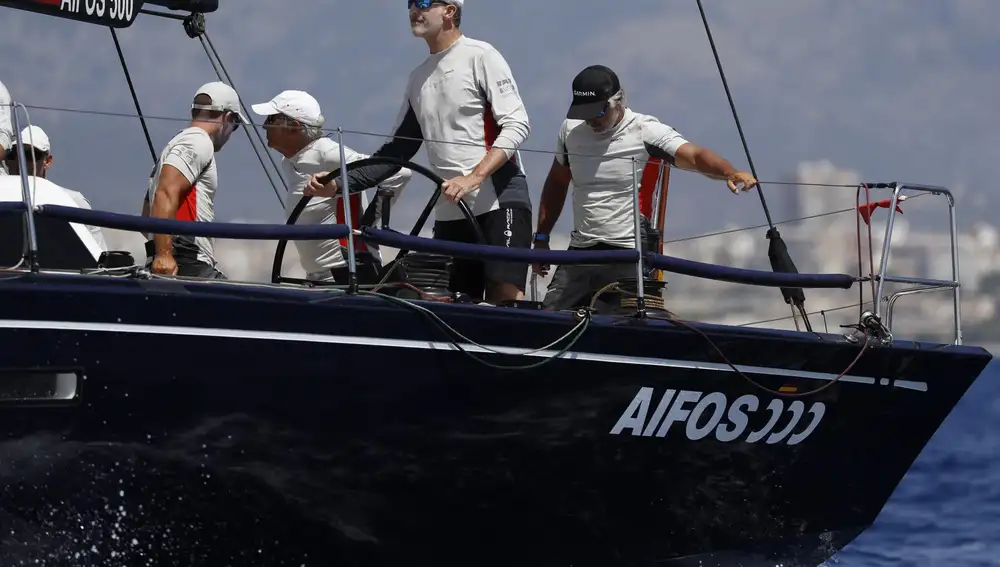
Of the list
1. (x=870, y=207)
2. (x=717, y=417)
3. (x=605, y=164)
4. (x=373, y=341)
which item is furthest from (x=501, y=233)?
(x=870, y=207)

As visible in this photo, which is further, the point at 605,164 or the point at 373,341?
the point at 605,164

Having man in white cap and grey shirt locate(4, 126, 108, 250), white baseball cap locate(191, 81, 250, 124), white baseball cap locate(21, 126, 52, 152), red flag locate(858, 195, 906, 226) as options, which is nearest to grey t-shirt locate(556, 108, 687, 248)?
red flag locate(858, 195, 906, 226)

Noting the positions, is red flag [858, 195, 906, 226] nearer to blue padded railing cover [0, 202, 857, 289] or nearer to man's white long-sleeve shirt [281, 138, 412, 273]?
blue padded railing cover [0, 202, 857, 289]

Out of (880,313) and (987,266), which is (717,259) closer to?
(880,313)

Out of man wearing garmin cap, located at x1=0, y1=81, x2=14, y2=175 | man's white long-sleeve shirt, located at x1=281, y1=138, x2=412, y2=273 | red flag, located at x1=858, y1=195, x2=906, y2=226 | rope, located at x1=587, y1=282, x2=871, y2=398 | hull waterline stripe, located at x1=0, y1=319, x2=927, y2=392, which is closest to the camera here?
hull waterline stripe, located at x1=0, y1=319, x2=927, y2=392

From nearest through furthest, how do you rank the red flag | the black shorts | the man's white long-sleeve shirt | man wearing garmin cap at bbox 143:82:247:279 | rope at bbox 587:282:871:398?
man wearing garmin cap at bbox 143:82:247:279 → rope at bbox 587:282:871:398 → the black shorts → the man's white long-sleeve shirt → the red flag

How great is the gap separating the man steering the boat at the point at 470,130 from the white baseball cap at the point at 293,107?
0.27 m

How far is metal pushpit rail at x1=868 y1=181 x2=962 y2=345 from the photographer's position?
6375mm

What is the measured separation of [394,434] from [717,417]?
1.39 meters

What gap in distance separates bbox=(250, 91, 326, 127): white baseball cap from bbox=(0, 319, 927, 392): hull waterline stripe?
1110 mm

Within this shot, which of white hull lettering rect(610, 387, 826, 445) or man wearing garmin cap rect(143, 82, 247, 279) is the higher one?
man wearing garmin cap rect(143, 82, 247, 279)

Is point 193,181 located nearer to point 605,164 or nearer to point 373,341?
point 373,341

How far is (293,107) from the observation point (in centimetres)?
593

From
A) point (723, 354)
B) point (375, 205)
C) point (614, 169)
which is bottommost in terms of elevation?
point (723, 354)
